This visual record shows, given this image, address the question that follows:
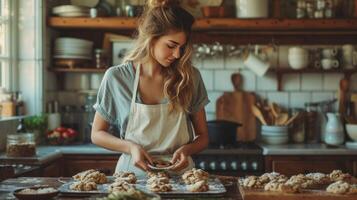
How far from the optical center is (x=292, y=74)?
4590mm

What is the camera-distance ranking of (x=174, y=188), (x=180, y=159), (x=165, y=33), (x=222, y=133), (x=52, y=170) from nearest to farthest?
(x=174, y=188) < (x=180, y=159) < (x=165, y=33) < (x=52, y=170) < (x=222, y=133)

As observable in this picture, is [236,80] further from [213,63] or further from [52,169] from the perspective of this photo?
[52,169]

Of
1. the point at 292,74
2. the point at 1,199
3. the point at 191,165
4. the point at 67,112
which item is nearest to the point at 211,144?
the point at 292,74

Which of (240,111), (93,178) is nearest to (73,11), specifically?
(240,111)

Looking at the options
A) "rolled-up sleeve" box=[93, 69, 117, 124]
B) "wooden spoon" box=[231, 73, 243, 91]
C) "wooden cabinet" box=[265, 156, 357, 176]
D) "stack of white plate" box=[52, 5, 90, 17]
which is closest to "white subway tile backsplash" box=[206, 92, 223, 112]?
"wooden spoon" box=[231, 73, 243, 91]

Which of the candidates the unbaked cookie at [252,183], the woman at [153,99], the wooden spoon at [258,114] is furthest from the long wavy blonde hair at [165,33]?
the wooden spoon at [258,114]

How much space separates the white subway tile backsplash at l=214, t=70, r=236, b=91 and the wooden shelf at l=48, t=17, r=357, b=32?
1.41ft

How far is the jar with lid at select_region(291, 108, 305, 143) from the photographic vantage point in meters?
4.44

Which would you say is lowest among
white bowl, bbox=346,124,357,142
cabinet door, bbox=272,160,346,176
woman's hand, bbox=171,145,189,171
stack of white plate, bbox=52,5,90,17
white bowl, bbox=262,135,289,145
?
cabinet door, bbox=272,160,346,176

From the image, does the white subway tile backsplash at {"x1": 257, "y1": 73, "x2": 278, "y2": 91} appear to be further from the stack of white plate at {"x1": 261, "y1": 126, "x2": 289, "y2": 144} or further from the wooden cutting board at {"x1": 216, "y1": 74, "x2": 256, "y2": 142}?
the stack of white plate at {"x1": 261, "y1": 126, "x2": 289, "y2": 144}

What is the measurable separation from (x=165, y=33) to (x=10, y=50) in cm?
229

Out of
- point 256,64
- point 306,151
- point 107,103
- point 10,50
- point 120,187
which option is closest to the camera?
point 120,187

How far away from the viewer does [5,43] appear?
417 cm

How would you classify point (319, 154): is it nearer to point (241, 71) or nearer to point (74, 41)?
point (241, 71)
